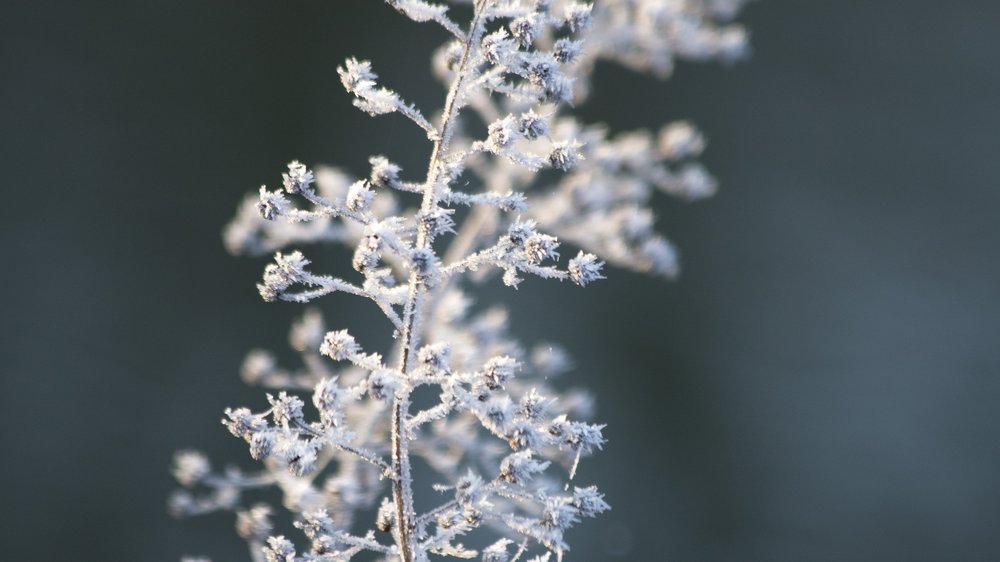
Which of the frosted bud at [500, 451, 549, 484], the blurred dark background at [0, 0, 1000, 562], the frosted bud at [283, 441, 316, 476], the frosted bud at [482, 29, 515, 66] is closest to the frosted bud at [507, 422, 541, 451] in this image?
the frosted bud at [500, 451, 549, 484]

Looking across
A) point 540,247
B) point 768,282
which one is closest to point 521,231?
point 540,247

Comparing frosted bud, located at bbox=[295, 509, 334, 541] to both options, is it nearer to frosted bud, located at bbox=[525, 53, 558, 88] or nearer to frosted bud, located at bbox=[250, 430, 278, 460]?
frosted bud, located at bbox=[250, 430, 278, 460]

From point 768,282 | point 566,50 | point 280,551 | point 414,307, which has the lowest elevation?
point 280,551

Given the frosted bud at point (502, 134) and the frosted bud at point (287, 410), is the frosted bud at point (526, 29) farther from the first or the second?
the frosted bud at point (287, 410)

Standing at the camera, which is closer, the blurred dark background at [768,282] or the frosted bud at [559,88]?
the frosted bud at [559,88]

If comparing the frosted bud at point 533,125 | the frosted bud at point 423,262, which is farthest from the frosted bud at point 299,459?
the frosted bud at point 533,125

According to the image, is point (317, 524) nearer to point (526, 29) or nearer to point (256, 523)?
point (256, 523)
